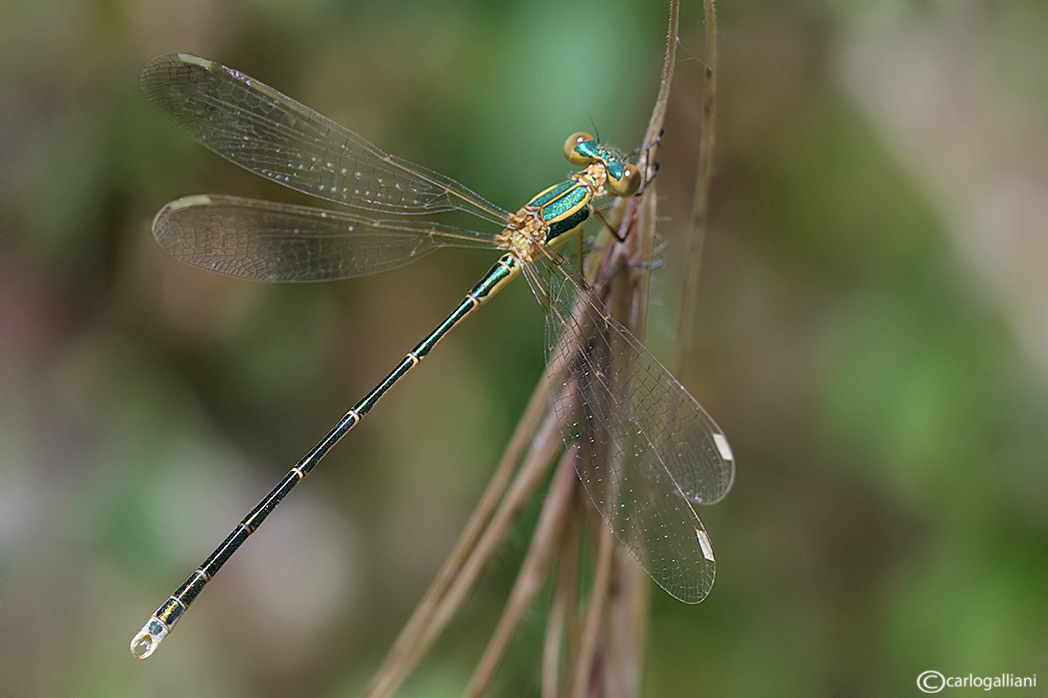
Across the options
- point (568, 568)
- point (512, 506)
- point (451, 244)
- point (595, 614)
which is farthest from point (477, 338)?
point (595, 614)

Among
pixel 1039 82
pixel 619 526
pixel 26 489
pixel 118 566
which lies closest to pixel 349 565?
pixel 118 566

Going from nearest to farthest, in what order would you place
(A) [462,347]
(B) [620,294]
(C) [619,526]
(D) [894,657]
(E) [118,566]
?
(C) [619,526] → (B) [620,294] → (D) [894,657] → (E) [118,566] → (A) [462,347]

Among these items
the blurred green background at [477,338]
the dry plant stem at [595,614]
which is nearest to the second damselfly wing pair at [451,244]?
the dry plant stem at [595,614]

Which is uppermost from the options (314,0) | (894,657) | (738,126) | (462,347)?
(738,126)

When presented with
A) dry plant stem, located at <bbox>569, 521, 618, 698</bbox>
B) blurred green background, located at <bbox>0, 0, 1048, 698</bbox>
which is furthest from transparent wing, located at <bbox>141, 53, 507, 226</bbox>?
dry plant stem, located at <bbox>569, 521, 618, 698</bbox>

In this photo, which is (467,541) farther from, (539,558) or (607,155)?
(607,155)

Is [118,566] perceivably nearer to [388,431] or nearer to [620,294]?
[388,431]

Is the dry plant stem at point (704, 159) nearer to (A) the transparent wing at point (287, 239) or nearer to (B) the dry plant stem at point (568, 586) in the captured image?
(B) the dry plant stem at point (568, 586)
